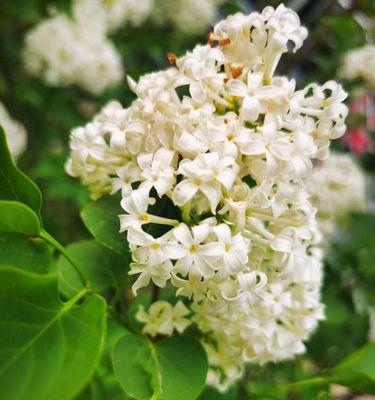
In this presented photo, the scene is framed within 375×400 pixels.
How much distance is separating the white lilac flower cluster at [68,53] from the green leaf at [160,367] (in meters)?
1.26

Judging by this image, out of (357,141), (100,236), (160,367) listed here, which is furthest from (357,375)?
(357,141)

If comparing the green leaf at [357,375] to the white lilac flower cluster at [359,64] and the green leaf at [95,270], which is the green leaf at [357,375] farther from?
the white lilac flower cluster at [359,64]

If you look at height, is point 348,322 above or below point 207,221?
below

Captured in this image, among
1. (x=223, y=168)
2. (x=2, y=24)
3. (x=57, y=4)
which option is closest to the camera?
(x=223, y=168)

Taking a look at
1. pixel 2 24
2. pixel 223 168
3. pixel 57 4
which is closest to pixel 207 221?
pixel 223 168

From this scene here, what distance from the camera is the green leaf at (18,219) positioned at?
45cm

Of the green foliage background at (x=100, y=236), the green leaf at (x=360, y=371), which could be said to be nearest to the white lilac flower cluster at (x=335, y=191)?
the green foliage background at (x=100, y=236)

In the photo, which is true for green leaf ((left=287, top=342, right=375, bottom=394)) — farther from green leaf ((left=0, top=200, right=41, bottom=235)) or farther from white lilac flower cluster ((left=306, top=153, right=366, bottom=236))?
white lilac flower cluster ((left=306, top=153, right=366, bottom=236))

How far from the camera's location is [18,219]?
0.47 metres

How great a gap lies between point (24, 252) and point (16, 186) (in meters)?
0.07

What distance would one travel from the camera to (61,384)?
38 centimetres

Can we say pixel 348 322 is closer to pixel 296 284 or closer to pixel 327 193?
pixel 327 193

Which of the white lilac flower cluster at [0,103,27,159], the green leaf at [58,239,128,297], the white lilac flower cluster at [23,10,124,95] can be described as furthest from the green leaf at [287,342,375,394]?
the white lilac flower cluster at [23,10,124,95]

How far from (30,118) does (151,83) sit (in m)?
1.41
